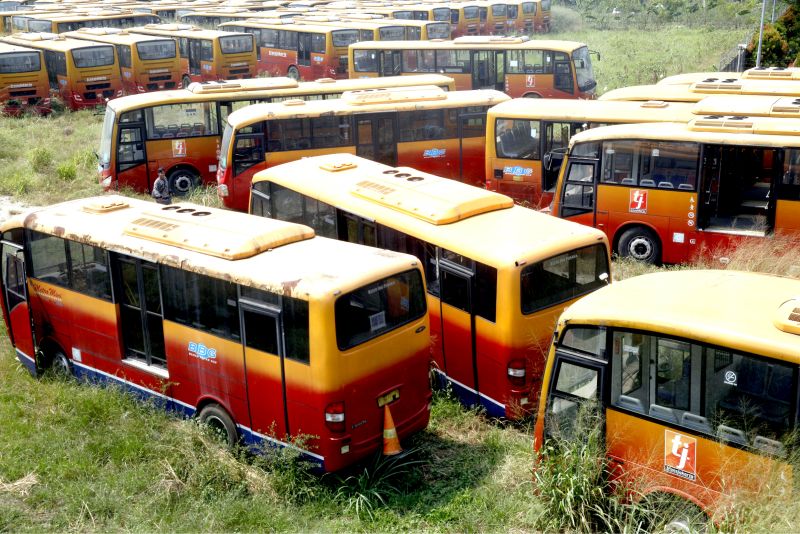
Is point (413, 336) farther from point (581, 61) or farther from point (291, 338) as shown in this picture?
point (581, 61)

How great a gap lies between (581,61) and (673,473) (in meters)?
20.0

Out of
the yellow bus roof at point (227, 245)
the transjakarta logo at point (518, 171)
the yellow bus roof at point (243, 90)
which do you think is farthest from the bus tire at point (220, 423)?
the yellow bus roof at point (243, 90)

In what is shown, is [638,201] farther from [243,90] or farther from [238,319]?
[243,90]

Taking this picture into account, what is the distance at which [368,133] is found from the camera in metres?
18.4

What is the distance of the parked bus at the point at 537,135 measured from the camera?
16.1 meters

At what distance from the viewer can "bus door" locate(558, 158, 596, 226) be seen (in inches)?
577

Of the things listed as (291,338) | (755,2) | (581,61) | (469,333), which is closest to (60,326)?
(291,338)

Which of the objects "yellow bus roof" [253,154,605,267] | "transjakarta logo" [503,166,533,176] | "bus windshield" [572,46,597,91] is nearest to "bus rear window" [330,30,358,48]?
"bus windshield" [572,46,597,91]

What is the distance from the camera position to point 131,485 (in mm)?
8477

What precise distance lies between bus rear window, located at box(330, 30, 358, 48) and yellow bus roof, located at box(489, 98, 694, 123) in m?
15.8

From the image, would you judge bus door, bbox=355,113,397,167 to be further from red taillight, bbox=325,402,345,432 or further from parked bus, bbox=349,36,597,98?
red taillight, bbox=325,402,345,432

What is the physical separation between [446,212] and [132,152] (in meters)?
10.5

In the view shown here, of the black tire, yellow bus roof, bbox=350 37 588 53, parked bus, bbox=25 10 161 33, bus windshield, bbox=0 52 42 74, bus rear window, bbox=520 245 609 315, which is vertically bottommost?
the black tire

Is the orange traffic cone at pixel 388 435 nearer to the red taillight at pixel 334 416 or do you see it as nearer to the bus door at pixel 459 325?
the red taillight at pixel 334 416
